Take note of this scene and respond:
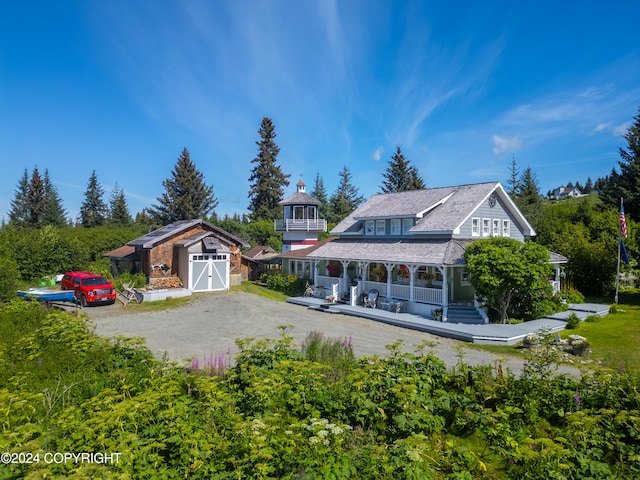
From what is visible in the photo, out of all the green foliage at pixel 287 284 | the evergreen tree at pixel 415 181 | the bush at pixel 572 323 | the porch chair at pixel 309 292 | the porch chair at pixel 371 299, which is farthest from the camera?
the evergreen tree at pixel 415 181

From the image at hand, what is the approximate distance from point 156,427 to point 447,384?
19.7 feet

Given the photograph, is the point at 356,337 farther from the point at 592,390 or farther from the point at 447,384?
the point at 592,390

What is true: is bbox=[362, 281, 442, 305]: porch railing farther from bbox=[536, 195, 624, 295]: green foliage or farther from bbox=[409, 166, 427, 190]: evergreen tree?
bbox=[409, 166, 427, 190]: evergreen tree

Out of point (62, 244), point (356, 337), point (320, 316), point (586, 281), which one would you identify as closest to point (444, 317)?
point (356, 337)

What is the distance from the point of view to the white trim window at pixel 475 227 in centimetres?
2283

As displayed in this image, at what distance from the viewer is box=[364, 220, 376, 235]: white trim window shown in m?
27.4

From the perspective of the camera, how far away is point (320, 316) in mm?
21219

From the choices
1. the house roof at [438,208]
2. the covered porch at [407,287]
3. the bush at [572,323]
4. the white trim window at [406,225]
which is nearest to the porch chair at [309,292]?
the covered porch at [407,287]

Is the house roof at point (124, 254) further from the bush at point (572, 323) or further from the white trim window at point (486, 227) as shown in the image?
the bush at point (572, 323)

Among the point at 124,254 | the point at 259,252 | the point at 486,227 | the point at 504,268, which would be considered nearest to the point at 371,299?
the point at 504,268

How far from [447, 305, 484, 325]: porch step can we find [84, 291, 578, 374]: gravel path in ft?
8.05

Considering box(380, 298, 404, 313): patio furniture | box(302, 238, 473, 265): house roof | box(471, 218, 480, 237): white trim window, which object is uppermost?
box(471, 218, 480, 237): white trim window

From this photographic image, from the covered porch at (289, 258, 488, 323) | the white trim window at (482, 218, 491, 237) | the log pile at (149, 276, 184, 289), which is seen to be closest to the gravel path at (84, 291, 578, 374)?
the covered porch at (289, 258, 488, 323)

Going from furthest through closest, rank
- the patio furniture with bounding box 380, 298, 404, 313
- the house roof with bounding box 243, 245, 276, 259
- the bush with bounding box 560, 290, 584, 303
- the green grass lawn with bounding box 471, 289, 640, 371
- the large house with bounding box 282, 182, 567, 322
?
the house roof with bounding box 243, 245, 276, 259, the bush with bounding box 560, 290, 584, 303, the patio furniture with bounding box 380, 298, 404, 313, the large house with bounding box 282, 182, 567, 322, the green grass lawn with bounding box 471, 289, 640, 371
